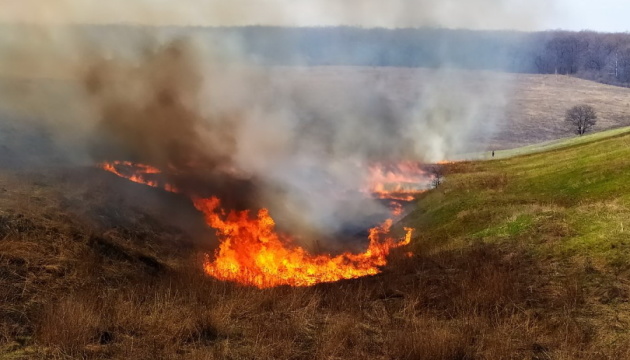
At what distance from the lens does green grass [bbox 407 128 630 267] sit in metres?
13.6

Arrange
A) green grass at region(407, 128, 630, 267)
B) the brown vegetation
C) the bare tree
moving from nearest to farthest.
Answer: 1. the brown vegetation
2. green grass at region(407, 128, 630, 267)
3. the bare tree

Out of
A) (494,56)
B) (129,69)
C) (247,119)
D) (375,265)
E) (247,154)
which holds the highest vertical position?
(494,56)

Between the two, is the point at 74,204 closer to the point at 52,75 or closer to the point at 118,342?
the point at 118,342

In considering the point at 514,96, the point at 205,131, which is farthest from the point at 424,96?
the point at 205,131

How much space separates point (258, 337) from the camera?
29.7 ft

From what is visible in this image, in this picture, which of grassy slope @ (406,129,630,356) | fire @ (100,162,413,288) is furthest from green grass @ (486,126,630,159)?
fire @ (100,162,413,288)

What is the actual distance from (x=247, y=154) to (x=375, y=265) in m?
12.2

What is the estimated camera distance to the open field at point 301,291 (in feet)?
28.2

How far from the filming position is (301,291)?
12.7 meters

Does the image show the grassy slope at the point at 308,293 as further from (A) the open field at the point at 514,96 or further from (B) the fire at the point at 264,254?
(A) the open field at the point at 514,96

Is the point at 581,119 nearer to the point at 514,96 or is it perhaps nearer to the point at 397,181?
the point at 514,96

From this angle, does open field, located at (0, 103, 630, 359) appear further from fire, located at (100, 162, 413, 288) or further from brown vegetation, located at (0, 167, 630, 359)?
fire, located at (100, 162, 413, 288)

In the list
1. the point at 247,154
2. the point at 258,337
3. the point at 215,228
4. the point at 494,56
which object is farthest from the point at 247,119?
the point at 494,56

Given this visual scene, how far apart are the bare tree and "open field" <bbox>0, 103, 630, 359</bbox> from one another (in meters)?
54.7
